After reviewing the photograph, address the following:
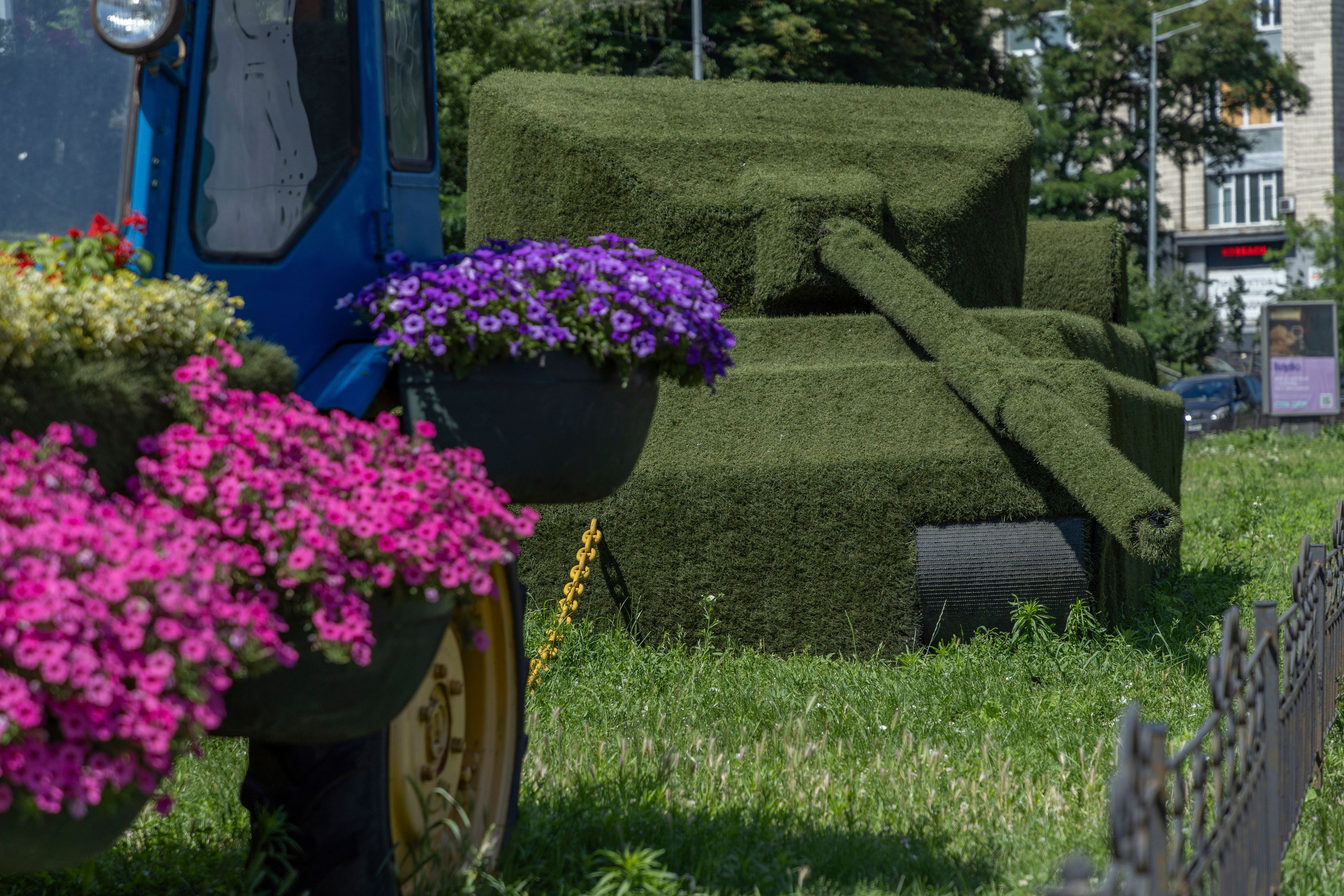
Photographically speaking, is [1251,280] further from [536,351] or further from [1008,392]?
[536,351]

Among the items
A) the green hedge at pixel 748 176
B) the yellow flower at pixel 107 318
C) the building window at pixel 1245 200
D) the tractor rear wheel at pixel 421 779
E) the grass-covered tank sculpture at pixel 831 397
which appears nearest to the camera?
the yellow flower at pixel 107 318

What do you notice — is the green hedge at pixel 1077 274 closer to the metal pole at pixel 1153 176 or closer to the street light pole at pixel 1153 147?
the street light pole at pixel 1153 147

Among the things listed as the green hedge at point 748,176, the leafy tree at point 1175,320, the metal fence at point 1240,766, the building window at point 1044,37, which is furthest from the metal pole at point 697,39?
the metal fence at point 1240,766

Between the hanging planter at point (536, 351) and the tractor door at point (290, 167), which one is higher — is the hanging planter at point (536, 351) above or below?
below

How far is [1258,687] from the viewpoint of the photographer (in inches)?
128

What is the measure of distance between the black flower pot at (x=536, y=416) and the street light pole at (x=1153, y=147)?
107 ft

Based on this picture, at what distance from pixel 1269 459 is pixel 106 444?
17884mm

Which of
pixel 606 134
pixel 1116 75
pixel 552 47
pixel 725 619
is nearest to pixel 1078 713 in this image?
pixel 725 619

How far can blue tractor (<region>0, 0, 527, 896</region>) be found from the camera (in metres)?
3.01

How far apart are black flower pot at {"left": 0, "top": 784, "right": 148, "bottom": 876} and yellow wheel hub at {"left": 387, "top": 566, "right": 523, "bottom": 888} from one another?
1.06m

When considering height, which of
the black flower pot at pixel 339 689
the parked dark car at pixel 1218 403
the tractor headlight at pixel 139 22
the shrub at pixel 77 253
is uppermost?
the tractor headlight at pixel 139 22

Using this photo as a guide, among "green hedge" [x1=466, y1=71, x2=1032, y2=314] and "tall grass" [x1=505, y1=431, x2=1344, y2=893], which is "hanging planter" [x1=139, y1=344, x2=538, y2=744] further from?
"green hedge" [x1=466, y1=71, x2=1032, y2=314]

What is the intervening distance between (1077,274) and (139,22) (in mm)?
8209

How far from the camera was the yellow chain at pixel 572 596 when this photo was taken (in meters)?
6.40
